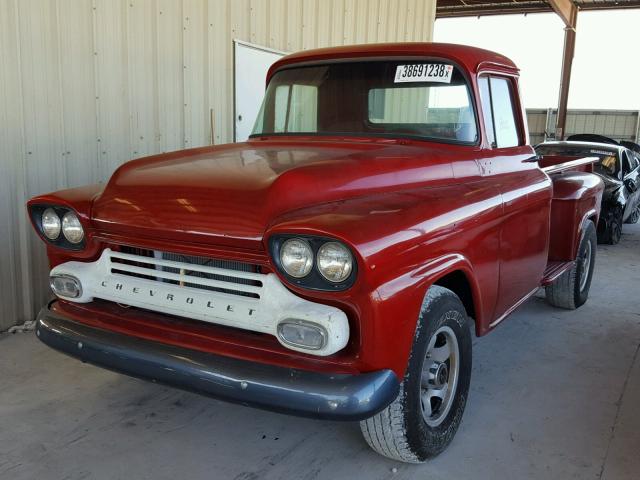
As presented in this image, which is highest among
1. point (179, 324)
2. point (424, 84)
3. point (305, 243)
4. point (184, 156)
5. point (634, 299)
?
point (424, 84)

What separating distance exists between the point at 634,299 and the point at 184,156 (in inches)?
169

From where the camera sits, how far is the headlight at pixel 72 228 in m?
2.57

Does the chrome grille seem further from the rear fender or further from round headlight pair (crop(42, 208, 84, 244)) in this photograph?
the rear fender

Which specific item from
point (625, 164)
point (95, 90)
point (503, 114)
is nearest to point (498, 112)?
point (503, 114)

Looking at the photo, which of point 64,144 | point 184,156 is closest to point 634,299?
point 184,156

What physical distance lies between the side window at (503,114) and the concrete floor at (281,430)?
4.57ft

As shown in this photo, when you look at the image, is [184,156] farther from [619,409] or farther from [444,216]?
[619,409]

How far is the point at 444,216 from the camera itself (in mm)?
2441

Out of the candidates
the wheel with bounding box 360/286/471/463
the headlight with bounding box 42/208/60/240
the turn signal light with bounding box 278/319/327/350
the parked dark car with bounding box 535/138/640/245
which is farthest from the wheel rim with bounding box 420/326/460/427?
the parked dark car with bounding box 535/138/640/245

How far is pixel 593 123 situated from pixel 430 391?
18.5m

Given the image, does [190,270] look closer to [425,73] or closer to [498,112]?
[425,73]

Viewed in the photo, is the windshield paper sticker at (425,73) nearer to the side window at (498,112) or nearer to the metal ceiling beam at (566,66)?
the side window at (498,112)

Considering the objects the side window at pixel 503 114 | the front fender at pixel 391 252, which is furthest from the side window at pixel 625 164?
the front fender at pixel 391 252

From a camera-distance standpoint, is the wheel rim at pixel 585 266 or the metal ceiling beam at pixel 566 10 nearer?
the wheel rim at pixel 585 266
